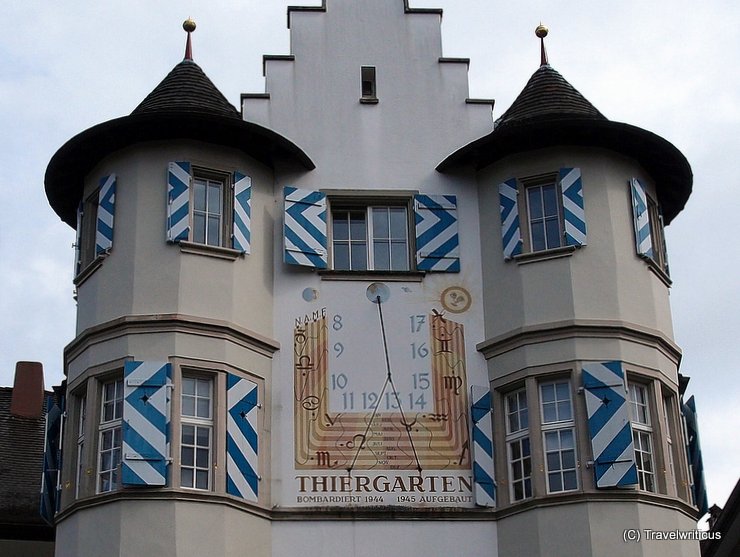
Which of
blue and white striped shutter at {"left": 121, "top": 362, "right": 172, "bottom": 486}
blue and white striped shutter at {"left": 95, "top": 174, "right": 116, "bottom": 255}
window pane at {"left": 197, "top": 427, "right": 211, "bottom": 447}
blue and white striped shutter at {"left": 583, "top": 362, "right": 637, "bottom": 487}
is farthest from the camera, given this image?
blue and white striped shutter at {"left": 95, "top": 174, "right": 116, "bottom": 255}

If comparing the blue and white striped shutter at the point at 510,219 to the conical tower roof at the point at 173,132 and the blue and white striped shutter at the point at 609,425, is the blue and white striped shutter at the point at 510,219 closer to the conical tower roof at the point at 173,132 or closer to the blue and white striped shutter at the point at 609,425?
the blue and white striped shutter at the point at 609,425

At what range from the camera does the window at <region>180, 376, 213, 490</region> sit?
61.3ft

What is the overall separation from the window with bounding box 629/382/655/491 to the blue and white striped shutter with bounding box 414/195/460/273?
10.7 ft

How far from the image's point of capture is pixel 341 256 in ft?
69.6

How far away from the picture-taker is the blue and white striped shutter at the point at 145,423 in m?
18.3

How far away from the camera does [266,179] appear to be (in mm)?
21250

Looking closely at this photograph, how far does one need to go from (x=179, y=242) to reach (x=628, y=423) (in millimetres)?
6747

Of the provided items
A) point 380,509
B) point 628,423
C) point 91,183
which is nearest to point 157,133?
point 91,183

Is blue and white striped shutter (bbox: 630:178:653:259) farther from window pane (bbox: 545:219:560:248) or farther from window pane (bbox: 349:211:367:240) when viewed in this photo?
window pane (bbox: 349:211:367:240)

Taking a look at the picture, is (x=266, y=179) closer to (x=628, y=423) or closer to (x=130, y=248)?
(x=130, y=248)

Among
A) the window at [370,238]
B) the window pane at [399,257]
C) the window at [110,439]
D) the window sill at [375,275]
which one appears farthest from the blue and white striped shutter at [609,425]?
the window at [110,439]

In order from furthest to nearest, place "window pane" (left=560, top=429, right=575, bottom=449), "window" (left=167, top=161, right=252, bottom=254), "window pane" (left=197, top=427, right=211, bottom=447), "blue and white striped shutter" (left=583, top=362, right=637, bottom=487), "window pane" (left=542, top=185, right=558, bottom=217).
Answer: "window pane" (left=542, top=185, right=558, bottom=217) → "window" (left=167, top=161, right=252, bottom=254) → "window pane" (left=560, top=429, right=575, bottom=449) → "window pane" (left=197, top=427, right=211, bottom=447) → "blue and white striped shutter" (left=583, top=362, right=637, bottom=487)

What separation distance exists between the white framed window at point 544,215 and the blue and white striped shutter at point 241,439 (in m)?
4.75

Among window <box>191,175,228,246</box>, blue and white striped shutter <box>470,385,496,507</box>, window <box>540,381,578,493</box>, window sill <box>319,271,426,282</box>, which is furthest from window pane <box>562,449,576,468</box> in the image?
window <box>191,175,228,246</box>
